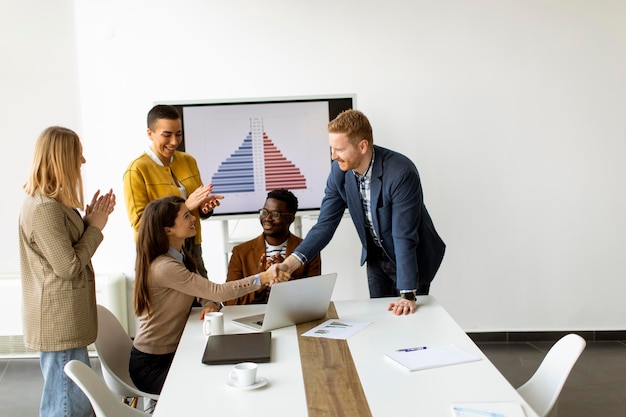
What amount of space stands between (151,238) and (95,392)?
0.88m

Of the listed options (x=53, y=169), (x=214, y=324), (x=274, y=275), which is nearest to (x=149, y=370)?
(x=214, y=324)

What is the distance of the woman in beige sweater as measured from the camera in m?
2.67

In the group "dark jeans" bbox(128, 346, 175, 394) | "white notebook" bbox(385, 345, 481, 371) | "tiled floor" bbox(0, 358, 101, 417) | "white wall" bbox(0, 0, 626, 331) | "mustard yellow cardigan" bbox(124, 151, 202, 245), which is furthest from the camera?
"white wall" bbox(0, 0, 626, 331)

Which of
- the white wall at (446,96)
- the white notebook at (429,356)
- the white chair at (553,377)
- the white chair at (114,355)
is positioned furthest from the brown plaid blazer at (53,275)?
the white wall at (446,96)

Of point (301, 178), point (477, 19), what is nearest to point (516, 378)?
point (301, 178)

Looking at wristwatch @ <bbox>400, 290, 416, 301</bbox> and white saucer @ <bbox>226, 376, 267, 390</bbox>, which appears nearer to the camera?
white saucer @ <bbox>226, 376, 267, 390</bbox>

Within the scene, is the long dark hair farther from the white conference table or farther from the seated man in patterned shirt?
the seated man in patterned shirt

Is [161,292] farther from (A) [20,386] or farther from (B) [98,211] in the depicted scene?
(A) [20,386]

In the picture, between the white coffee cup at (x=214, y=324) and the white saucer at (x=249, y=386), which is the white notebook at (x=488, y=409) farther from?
the white coffee cup at (x=214, y=324)

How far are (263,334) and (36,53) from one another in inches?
131

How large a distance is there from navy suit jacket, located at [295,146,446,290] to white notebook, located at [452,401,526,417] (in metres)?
1.10

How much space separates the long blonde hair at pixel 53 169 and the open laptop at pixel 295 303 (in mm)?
849

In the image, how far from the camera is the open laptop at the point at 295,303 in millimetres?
2438

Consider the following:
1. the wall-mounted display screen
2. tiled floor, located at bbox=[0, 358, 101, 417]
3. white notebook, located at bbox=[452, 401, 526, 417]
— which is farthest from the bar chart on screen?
white notebook, located at bbox=[452, 401, 526, 417]
